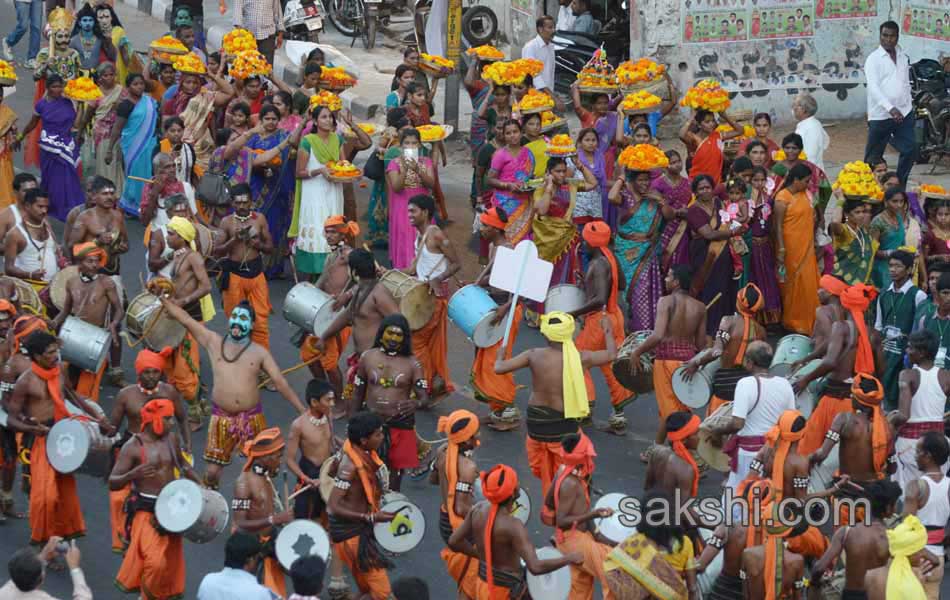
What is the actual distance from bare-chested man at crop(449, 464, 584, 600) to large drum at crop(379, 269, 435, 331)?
3.43 meters

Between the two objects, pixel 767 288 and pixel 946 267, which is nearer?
pixel 946 267

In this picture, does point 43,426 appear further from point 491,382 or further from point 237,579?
point 491,382

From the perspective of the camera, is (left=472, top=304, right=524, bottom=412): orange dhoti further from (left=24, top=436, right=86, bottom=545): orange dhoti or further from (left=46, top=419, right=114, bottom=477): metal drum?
(left=24, top=436, right=86, bottom=545): orange dhoti

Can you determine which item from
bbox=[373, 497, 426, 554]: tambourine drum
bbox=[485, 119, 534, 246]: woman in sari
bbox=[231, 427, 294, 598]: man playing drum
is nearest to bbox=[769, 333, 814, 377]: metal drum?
bbox=[373, 497, 426, 554]: tambourine drum

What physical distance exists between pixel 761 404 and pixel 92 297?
4689 mm

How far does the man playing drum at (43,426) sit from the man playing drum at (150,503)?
0.66 metres

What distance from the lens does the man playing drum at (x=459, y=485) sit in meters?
9.62

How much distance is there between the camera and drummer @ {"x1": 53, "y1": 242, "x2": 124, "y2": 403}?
1238 centimetres

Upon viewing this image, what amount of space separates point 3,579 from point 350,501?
2315 mm

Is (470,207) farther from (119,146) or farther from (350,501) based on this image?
(350,501)

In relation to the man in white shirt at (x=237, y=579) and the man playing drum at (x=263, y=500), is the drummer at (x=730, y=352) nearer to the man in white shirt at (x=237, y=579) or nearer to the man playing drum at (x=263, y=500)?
the man playing drum at (x=263, y=500)

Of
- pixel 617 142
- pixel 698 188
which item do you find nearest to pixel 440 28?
pixel 617 142

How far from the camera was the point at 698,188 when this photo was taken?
46.7 ft

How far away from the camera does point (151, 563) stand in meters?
9.82
